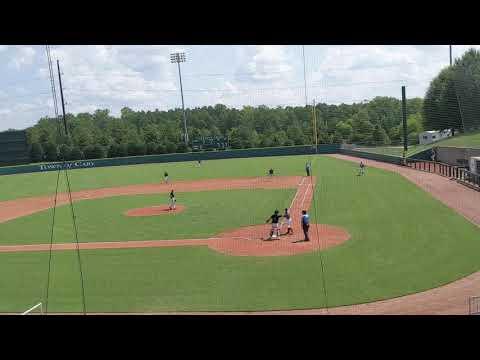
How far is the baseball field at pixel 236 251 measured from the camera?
29.5 ft

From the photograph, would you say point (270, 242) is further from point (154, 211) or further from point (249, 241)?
point (154, 211)

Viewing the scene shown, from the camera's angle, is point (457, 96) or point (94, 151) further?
point (94, 151)

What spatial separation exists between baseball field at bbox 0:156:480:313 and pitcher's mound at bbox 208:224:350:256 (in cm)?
3

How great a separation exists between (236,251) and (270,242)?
3.47 ft

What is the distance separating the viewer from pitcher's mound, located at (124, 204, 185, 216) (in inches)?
741

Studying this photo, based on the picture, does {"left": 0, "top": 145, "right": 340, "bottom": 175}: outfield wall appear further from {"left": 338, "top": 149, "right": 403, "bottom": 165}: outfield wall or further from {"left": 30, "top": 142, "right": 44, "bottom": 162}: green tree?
{"left": 30, "top": 142, "right": 44, "bottom": 162}: green tree

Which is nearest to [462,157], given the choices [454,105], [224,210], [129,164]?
[224,210]

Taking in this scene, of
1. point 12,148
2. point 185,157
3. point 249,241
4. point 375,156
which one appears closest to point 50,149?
point 249,241

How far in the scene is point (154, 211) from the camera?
19.3 meters

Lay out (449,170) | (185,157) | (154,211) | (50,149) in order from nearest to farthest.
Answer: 1. (50,149)
2. (154,211)
3. (449,170)
4. (185,157)

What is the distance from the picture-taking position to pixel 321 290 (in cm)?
891

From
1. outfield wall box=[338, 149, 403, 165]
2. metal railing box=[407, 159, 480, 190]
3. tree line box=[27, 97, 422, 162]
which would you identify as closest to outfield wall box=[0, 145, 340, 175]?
outfield wall box=[338, 149, 403, 165]
